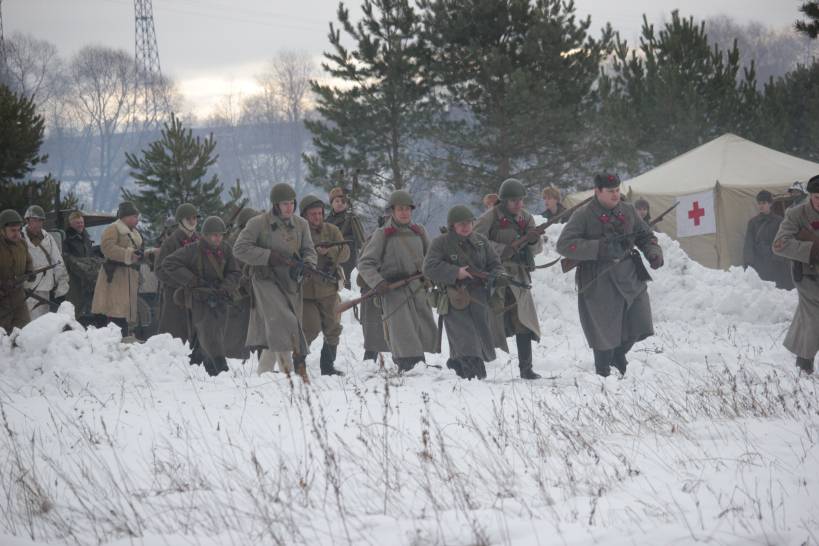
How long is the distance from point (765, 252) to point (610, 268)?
9.03 metres

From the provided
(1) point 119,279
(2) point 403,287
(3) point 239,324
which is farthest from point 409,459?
(1) point 119,279

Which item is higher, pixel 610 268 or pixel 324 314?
pixel 610 268

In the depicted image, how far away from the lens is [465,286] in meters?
9.62

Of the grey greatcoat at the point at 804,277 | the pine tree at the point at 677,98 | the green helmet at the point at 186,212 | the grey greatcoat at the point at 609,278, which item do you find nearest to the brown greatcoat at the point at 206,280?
the green helmet at the point at 186,212

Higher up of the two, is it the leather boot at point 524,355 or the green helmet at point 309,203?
the green helmet at point 309,203

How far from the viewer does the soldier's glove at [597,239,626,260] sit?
29.9 feet

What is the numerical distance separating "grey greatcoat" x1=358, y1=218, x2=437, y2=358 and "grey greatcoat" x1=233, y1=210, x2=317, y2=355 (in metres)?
0.61

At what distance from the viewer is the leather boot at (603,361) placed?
366 inches

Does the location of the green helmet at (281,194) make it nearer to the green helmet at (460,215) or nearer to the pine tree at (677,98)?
the green helmet at (460,215)

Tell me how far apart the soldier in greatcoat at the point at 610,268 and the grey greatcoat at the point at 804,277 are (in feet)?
3.43

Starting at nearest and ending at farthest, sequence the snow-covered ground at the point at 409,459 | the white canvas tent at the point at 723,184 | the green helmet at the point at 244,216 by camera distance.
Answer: the snow-covered ground at the point at 409,459, the green helmet at the point at 244,216, the white canvas tent at the point at 723,184

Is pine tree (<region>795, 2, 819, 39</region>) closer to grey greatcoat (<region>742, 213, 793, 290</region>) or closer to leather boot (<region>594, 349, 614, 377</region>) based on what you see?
grey greatcoat (<region>742, 213, 793, 290</region>)

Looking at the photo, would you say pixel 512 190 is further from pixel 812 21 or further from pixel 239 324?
pixel 812 21

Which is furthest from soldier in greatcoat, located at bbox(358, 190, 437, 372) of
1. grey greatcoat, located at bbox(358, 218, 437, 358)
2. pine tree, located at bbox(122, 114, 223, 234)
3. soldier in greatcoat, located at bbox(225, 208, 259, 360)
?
pine tree, located at bbox(122, 114, 223, 234)
